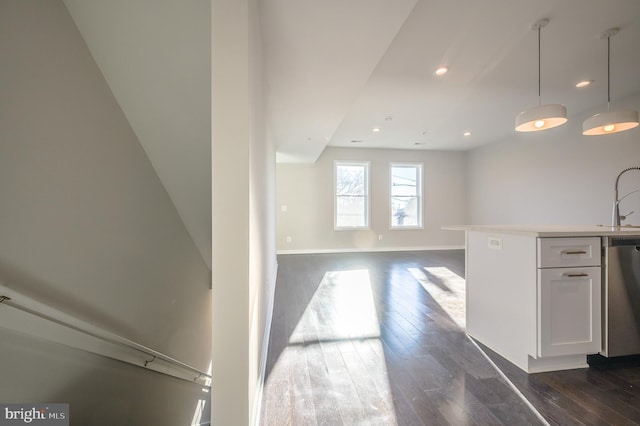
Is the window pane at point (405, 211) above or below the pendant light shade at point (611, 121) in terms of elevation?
below

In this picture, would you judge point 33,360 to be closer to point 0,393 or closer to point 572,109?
point 0,393

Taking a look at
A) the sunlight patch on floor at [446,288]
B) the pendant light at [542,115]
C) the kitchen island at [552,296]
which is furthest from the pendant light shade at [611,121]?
the sunlight patch on floor at [446,288]

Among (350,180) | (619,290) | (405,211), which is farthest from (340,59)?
(405,211)

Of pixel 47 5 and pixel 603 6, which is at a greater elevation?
pixel 603 6

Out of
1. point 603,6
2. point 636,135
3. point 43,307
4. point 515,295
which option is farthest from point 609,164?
point 43,307

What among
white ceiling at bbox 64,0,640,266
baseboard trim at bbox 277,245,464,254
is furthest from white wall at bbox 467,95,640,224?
baseboard trim at bbox 277,245,464,254

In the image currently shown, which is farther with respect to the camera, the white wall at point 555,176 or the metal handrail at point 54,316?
the white wall at point 555,176

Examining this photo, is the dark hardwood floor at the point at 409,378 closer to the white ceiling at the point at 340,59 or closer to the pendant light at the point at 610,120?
the white ceiling at the point at 340,59

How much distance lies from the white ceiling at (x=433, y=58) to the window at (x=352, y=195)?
223 centimetres

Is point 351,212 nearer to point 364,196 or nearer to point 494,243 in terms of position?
point 364,196

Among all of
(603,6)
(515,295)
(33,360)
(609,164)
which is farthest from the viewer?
(609,164)

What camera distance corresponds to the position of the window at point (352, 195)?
6.61 m

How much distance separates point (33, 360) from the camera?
1.31 meters

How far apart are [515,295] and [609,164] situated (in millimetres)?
3910
